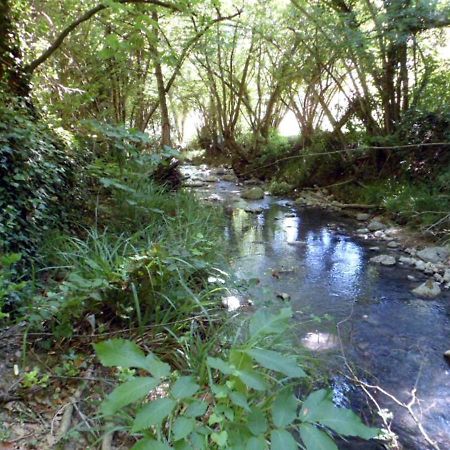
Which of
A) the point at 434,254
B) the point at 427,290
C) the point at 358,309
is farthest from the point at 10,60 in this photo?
the point at 434,254

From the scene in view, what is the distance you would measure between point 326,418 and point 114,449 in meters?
1.01

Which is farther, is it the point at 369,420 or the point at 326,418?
the point at 369,420

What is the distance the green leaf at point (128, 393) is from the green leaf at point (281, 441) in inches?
12.1

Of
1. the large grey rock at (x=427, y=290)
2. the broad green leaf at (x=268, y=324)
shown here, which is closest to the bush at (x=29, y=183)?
the broad green leaf at (x=268, y=324)

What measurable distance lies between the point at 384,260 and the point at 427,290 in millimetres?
983

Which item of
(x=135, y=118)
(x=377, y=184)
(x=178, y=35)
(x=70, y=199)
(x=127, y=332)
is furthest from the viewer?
(x=135, y=118)

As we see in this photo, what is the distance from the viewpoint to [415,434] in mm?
2129

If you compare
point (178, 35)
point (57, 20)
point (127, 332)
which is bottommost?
point (127, 332)

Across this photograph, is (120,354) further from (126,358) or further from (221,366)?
(221,366)

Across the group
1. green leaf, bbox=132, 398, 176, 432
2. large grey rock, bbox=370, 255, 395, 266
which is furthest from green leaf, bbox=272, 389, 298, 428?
large grey rock, bbox=370, 255, 395, 266

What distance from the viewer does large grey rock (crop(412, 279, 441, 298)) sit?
405cm

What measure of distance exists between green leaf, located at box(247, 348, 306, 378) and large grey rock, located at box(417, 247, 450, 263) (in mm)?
4762

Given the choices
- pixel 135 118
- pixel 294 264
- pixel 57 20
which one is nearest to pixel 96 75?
pixel 57 20

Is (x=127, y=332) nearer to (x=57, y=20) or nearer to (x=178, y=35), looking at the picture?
(x=57, y=20)
